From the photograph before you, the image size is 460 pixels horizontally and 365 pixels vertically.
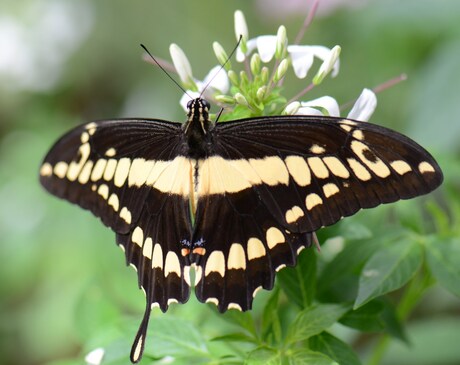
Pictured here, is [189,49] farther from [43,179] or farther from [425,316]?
[43,179]

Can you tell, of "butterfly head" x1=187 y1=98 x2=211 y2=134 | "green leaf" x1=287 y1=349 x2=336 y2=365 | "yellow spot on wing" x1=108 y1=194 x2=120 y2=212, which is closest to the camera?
"green leaf" x1=287 y1=349 x2=336 y2=365

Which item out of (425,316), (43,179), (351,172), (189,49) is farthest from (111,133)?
(189,49)

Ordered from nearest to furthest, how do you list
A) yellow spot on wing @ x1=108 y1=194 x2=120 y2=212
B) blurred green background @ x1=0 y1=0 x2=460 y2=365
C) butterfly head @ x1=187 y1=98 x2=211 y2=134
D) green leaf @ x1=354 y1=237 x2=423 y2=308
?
1. green leaf @ x1=354 y1=237 x2=423 y2=308
2. butterfly head @ x1=187 y1=98 x2=211 y2=134
3. yellow spot on wing @ x1=108 y1=194 x2=120 y2=212
4. blurred green background @ x1=0 y1=0 x2=460 y2=365

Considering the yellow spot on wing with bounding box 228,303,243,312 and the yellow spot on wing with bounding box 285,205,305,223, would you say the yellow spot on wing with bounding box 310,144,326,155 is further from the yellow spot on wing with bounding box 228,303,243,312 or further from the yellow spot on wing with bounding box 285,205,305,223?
the yellow spot on wing with bounding box 228,303,243,312

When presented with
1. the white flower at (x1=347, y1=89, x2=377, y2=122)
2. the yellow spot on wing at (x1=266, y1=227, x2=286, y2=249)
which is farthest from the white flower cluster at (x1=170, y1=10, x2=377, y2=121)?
the yellow spot on wing at (x1=266, y1=227, x2=286, y2=249)

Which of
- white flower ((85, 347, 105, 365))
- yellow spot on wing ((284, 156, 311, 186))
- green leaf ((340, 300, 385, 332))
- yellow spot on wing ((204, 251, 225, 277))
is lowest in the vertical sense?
white flower ((85, 347, 105, 365))

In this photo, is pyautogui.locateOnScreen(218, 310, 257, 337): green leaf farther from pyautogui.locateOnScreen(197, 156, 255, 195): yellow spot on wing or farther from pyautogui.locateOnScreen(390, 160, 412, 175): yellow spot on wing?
pyautogui.locateOnScreen(390, 160, 412, 175): yellow spot on wing

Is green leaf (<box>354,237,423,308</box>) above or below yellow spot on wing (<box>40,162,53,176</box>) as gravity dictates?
below

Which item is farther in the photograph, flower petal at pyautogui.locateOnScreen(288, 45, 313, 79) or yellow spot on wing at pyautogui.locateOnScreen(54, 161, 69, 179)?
yellow spot on wing at pyautogui.locateOnScreen(54, 161, 69, 179)
